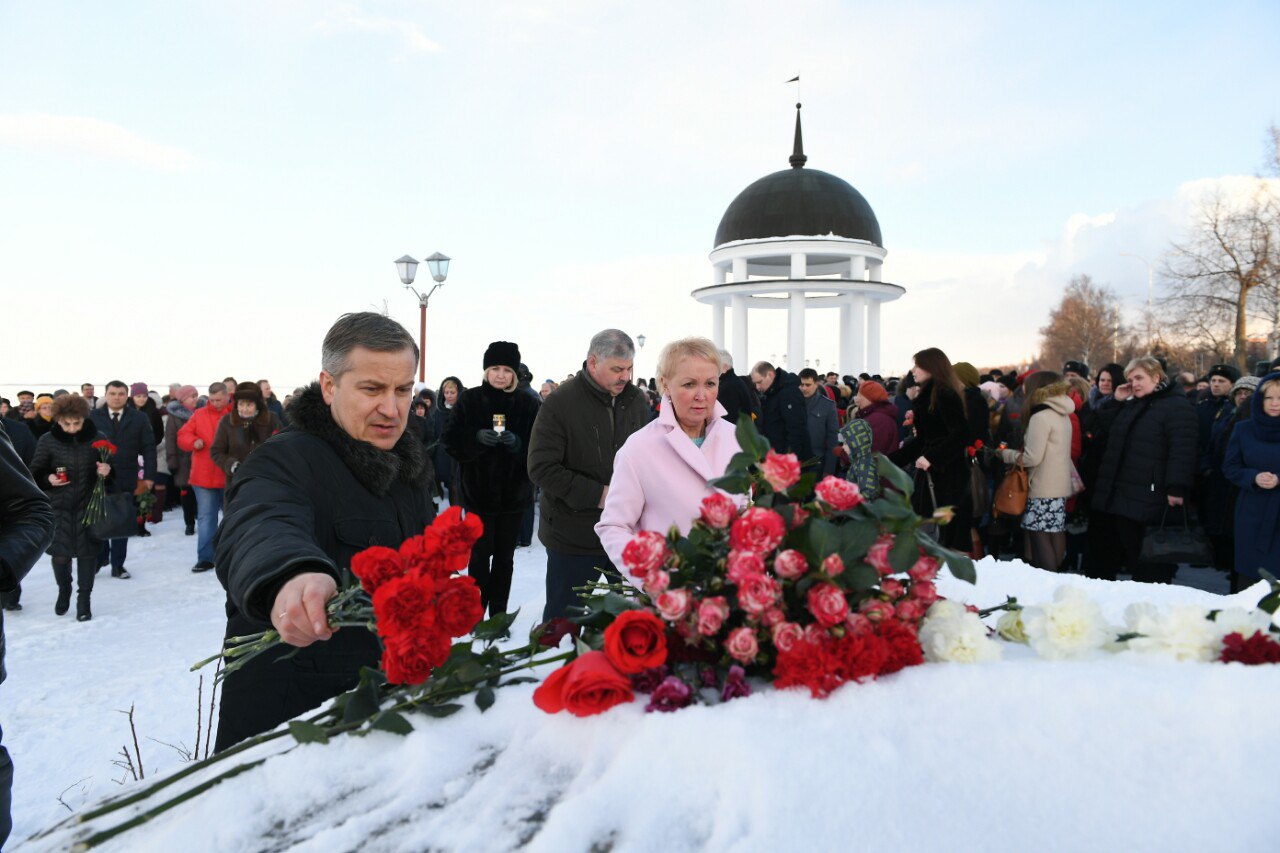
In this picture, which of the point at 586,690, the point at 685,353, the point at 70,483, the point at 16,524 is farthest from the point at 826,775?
the point at 70,483

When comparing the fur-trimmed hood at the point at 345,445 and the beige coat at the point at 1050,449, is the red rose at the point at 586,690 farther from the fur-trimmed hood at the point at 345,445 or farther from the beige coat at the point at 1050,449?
the beige coat at the point at 1050,449

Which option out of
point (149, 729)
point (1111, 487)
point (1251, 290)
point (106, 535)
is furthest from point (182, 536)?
point (1251, 290)

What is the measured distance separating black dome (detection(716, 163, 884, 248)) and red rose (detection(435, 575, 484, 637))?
1386 inches

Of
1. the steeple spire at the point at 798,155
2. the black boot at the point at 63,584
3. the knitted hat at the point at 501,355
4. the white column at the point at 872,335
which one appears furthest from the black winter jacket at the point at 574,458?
the steeple spire at the point at 798,155

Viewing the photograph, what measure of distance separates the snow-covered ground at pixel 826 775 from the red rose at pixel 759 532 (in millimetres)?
226

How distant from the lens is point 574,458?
475cm

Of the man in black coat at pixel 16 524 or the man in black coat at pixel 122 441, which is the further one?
the man in black coat at pixel 122 441

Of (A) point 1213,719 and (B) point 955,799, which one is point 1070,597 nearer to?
(A) point 1213,719

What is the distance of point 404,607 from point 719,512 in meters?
0.53

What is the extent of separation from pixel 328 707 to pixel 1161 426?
6765 millimetres

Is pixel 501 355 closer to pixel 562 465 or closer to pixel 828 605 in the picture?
pixel 562 465

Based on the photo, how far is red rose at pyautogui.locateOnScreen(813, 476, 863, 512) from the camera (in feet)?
4.46

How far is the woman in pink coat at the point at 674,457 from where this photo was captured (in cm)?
317

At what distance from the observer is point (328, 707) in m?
1.43
